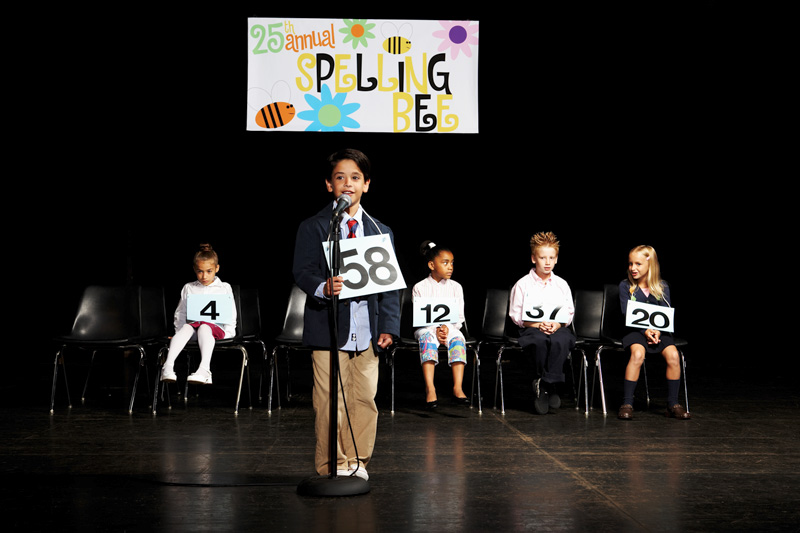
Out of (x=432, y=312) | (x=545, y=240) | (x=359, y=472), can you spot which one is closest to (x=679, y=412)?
(x=545, y=240)

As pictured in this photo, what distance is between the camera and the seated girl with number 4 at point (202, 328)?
16.7 ft

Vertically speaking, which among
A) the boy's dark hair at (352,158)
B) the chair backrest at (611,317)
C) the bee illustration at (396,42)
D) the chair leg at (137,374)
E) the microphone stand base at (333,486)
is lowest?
the microphone stand base at (333,486)

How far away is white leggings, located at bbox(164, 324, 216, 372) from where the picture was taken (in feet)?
17.0

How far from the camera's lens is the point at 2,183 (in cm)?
792

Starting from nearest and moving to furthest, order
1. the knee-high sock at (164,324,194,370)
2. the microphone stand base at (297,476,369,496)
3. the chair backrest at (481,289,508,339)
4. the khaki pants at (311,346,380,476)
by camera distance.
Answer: the microphone stand base at (297,476,369,496), the khaki pants at (311,346,380,476), the knee-high sock at (164,324,194,370), the chair backrest at (481,289,508,339)

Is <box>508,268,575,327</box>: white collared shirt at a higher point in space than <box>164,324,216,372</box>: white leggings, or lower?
higher

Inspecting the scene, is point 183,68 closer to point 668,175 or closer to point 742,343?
point 668,175

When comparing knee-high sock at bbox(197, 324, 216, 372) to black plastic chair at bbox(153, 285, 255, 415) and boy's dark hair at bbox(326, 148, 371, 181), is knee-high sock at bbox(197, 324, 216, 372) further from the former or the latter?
boy's dark hair at bbox(326, 148, 371, 181)

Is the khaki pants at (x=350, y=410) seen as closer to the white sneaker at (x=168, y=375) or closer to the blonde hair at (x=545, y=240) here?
the white sneaker at (x=168, y=375)

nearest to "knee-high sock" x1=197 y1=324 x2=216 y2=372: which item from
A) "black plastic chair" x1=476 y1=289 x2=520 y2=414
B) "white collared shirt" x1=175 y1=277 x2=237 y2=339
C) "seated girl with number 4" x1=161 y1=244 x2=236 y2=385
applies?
"seated girl with number 4" x1=161 y1=244 x2=236 y2=385

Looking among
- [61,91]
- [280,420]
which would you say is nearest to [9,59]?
[61,91]

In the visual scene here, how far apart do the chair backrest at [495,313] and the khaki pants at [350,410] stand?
8.81 feet

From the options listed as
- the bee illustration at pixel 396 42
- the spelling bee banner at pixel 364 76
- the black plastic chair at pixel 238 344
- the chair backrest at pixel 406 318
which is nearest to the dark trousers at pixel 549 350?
the chair backrest at pixel 406 318

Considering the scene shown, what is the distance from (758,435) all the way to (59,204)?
21.4 feet
